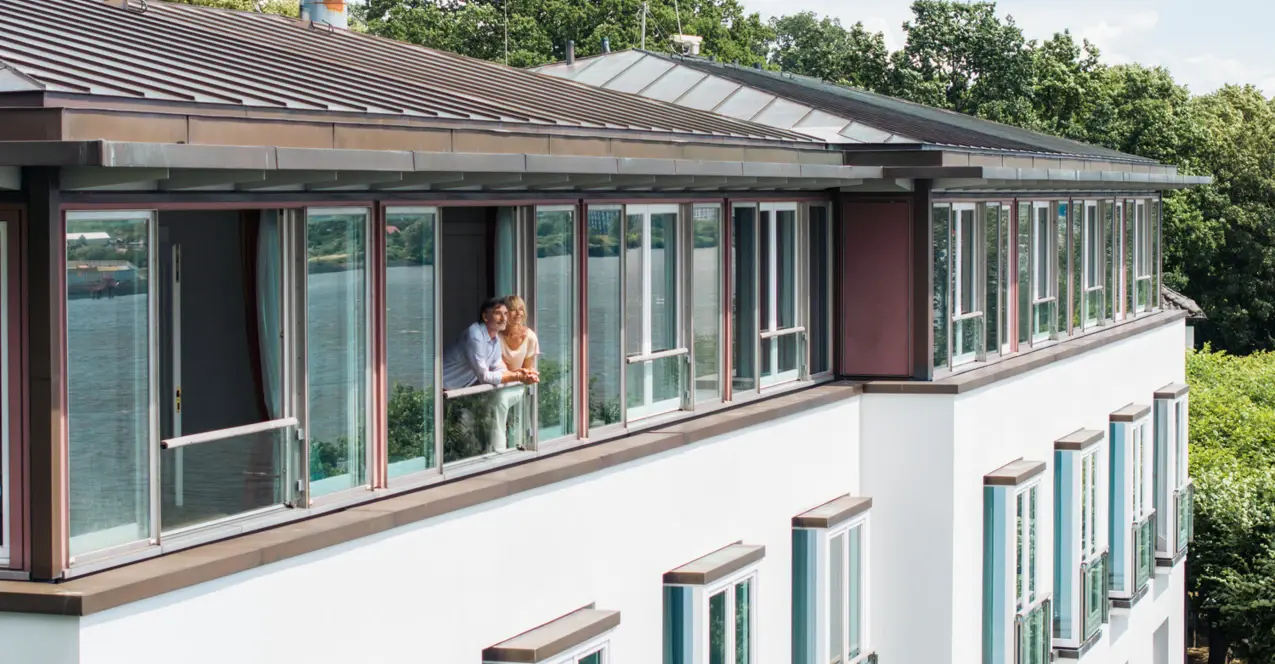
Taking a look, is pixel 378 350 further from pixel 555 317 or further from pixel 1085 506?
pixel 1085 506

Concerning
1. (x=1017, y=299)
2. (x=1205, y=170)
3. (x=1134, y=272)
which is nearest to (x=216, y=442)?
(x=1017, y=299)

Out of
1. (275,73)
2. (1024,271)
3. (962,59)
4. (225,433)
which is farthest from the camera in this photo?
(962,59)

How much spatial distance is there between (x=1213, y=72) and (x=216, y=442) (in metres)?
139

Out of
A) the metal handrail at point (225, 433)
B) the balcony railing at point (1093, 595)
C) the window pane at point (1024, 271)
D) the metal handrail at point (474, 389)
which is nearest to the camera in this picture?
the metal handrail at point (225, 433)

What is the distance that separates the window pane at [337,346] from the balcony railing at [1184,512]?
18230 millimetres

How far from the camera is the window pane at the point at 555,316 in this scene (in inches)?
458

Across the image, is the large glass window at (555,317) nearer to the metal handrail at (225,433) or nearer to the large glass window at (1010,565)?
the metal handrail at (225,433)

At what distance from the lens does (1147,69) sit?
202 ft

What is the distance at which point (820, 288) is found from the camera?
52.7 ft

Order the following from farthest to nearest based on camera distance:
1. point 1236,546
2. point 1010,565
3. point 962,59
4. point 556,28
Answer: point 556,28
point 962,59
point 1236,546
point 1010,565

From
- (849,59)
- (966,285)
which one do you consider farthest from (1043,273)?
(849,59)

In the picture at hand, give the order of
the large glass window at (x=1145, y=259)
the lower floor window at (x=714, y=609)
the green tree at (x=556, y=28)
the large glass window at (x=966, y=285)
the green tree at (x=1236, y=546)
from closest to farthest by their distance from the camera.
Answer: the lower floor window at (x=714, y=609) < the large glass window at (x=966, y=285) < the large glass window at (x=1145, y=259) < the green tree at (x=1236, y=546) < the green tree at (x=556, y=28)

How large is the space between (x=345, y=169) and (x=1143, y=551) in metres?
17.3

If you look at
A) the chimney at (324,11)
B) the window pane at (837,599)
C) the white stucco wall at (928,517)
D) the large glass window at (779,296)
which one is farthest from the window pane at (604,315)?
the chimney at (324,11)
